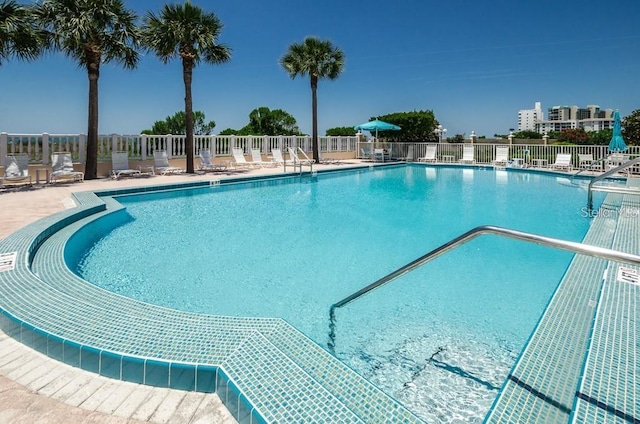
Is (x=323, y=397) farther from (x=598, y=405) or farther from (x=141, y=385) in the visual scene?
(x=598, y=405)

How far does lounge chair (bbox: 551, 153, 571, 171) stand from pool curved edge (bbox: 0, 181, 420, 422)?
16.5 m

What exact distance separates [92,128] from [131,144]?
1.80 m

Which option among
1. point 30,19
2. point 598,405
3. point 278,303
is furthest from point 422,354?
point 30,19

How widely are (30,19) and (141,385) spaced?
10.8 m

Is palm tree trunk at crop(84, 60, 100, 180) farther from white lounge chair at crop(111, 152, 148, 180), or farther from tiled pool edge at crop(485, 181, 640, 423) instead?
tiled pool edge at crop(485, 181, 640, 423)

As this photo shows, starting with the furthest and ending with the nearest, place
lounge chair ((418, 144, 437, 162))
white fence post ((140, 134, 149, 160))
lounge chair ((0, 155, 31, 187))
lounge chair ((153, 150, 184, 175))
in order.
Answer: lounge chair ((418, 144, 437, 162)) → white fence post ((140, 134, 149, 160)) → lounge chair ((153, 150, 184, 175)) → lounge chair ((0, 155, 31, 187))

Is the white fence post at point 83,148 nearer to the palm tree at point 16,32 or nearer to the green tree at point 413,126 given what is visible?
the palm tree at point 16,32

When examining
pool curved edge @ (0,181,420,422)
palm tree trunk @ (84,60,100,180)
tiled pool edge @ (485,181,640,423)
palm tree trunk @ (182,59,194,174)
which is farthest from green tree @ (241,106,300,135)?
tiled pool edge @ (485,181,640,423)

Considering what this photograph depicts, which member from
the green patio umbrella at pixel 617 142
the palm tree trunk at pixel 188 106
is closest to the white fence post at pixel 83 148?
the palm tree trunk at pixel 188 106

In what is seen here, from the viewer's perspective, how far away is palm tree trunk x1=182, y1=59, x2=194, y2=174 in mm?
13398

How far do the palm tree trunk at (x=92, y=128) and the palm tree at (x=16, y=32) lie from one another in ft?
5.42

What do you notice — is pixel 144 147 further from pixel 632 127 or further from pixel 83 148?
pixel 632 127

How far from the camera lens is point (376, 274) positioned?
15.0ft

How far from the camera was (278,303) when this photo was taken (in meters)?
3.73
